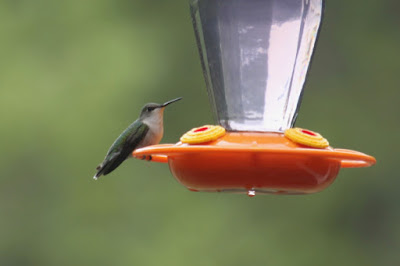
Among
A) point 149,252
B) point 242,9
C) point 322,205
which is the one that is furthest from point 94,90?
point 242,9

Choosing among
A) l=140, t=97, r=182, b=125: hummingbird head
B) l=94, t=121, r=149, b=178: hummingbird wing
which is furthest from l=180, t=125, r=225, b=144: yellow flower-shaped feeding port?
l=140, t=97, r=182, b=125: hummingbird head

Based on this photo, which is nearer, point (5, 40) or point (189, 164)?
point (189, 164)

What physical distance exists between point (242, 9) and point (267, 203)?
662 cm

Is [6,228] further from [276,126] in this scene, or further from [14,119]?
[276,126]

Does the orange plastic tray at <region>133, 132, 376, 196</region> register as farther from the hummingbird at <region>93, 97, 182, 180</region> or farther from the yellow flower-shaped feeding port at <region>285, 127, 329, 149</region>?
the hummingbird at <region>93, 97, 182, 180</region>

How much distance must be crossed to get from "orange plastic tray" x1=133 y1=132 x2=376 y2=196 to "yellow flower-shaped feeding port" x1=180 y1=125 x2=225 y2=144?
0.07 ft

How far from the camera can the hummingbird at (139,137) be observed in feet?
18.4

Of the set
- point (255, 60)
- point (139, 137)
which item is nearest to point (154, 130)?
point (139, 137)

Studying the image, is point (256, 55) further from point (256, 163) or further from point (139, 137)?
point (139, 137)

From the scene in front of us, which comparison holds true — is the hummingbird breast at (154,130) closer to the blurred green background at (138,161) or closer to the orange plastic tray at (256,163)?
the orange plastic tray at (256,163)

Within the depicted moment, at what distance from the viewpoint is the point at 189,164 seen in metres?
3.85

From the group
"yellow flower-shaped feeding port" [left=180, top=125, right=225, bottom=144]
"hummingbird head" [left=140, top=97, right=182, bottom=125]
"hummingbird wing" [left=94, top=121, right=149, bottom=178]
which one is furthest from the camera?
"hummingbird head" [left=140, top=97, right=182, bottom=125]

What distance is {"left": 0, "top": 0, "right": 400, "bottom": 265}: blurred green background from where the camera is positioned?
10359 millimetres

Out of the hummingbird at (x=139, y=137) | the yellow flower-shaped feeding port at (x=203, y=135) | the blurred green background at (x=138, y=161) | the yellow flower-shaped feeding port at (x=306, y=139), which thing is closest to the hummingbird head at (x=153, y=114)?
the hummingbird at (x=139, y=137)
